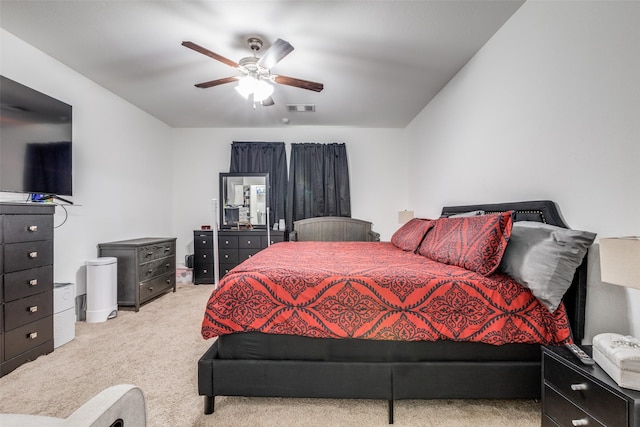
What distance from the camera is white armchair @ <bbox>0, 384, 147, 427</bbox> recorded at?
639 mm

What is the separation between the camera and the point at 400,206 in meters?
4.94

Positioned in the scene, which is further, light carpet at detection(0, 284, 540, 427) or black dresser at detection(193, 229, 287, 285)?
black dresser at detection(193, 229, 287, 285)

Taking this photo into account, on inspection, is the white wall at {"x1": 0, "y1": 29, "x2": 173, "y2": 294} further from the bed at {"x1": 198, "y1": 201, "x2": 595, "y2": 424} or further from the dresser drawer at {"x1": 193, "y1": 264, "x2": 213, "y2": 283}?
the bed at {"x1": 198, "y1": 201, "x2": 595, "y2": 424}

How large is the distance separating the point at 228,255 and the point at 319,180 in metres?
1.93

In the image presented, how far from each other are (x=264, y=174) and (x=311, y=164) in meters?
0.82

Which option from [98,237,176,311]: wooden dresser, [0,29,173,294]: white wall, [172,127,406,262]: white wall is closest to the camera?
[0,29,173,294]: white wall

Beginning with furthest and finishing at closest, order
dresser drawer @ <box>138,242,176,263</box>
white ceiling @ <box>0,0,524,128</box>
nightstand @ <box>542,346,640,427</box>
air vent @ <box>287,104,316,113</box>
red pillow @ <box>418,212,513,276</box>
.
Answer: air vent @ <box>287,104,316,113</box>
dresser drawer @ <box>138,242,176,263</box>
white ceiling @ <box>0,0,524,128</box>
red pillow @ <box>418,212,513,276</box>
nightstand @ <box>542,346,640,427</box>

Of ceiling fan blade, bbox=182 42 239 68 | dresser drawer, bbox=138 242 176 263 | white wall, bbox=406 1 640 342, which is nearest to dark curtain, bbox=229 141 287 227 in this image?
dresser drawer, bbox=138 242 176 263

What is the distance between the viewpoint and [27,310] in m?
2.10

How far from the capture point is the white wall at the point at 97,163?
2643 millimetres

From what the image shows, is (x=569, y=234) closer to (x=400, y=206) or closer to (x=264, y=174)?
(x=400, y=206)

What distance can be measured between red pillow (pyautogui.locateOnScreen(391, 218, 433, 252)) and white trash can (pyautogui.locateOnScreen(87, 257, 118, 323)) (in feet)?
10.2

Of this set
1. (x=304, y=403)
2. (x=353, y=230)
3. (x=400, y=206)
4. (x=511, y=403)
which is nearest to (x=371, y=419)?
(x=304, y=403)

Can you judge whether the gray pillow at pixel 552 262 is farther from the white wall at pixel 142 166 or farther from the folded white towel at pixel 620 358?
the white wall at pixel 142 166
